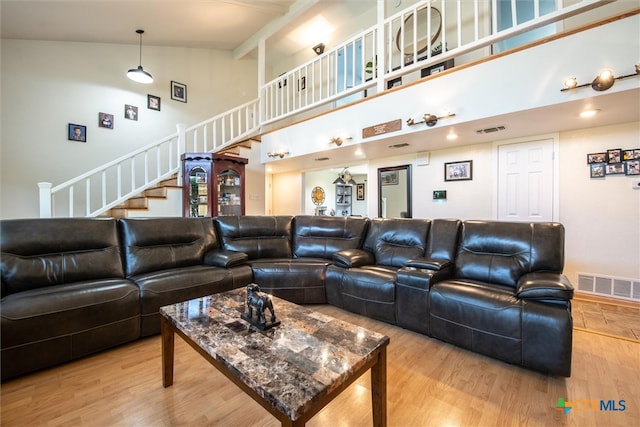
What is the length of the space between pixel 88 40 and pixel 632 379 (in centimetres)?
721

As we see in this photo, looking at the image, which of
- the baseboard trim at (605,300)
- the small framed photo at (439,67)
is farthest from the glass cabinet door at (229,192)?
the baseboard trim at (605,300)

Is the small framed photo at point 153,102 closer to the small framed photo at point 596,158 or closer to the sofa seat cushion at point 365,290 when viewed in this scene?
the sofa seat cushion at point 365,290

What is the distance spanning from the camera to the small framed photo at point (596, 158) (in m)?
3.14

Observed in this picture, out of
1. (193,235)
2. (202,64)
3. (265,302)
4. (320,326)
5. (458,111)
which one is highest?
(202,64)

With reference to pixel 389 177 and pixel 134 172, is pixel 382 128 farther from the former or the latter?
pixel 134 172

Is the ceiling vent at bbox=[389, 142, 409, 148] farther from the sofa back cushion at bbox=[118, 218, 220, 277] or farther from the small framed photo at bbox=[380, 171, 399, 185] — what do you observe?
the sofa back cushion at bbox=[118, 218, 220, 277]

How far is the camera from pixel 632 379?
1.67 metres

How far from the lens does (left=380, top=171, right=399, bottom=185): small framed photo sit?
495 cm

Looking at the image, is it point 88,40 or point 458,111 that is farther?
point 88,40

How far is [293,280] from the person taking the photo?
9.37 feet

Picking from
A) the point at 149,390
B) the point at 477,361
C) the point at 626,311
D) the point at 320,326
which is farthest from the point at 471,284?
the point at 149,390

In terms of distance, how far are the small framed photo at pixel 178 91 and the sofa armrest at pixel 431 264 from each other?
537 cm

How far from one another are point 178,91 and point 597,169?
21.9 ft

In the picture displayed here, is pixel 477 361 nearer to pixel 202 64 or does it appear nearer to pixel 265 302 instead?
pixel 265 302
